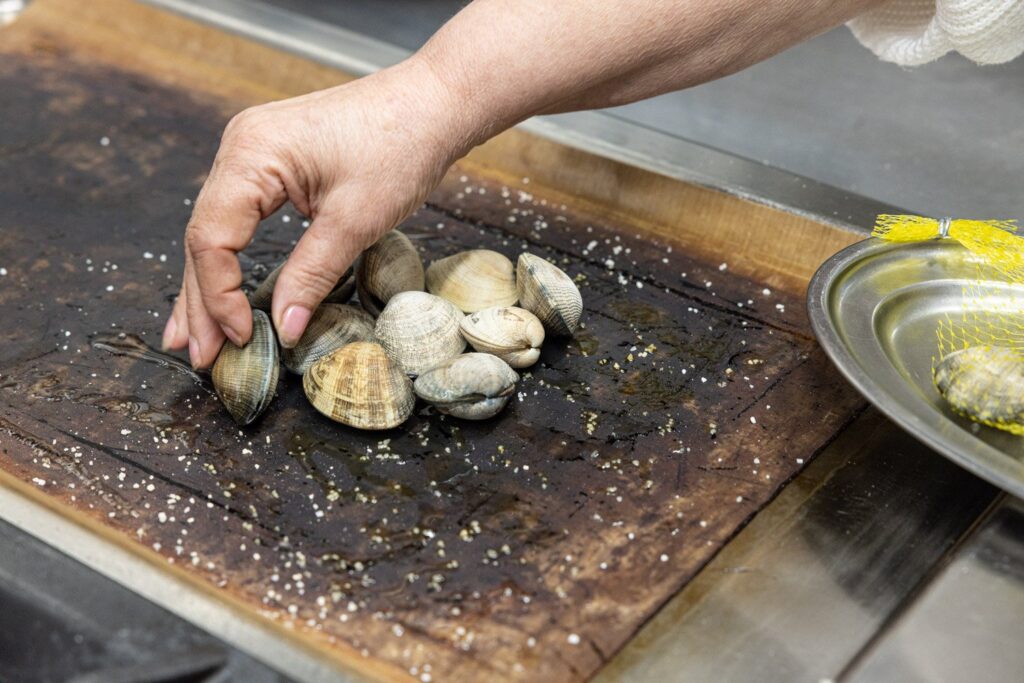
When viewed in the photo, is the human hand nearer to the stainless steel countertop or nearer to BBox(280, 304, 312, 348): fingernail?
BBox(280, 304, 312, 348): fingernail

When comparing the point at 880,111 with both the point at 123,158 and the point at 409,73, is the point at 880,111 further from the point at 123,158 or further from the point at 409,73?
the point at 123,158

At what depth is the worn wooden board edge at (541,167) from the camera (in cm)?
152

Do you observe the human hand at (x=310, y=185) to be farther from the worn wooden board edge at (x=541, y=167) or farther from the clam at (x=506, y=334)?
the worn wooden board edge at (x=541, y=167)

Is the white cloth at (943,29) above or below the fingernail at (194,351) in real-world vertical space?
above

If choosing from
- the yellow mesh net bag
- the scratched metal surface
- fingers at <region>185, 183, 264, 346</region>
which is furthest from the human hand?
the yellow mesh net bag

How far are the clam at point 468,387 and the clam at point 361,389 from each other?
3 centimetres

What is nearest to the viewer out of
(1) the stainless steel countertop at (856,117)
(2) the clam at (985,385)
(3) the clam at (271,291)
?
(2) the clam at (985,385)

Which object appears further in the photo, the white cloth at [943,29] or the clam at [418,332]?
the white cloth at [943,29]

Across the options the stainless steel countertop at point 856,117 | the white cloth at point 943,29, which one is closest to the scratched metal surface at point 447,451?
the white cloth at point 943,29

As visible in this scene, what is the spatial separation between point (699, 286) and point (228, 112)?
0.90 m

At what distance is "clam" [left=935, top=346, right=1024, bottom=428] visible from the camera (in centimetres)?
109

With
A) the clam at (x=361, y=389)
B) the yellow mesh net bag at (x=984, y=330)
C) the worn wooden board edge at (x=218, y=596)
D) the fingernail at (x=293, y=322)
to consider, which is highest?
the yellow mesh net bag at (x=984, y=330)

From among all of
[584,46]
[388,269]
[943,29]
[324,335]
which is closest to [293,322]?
[324,335]

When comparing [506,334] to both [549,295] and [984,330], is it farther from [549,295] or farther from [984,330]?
[984,330]
